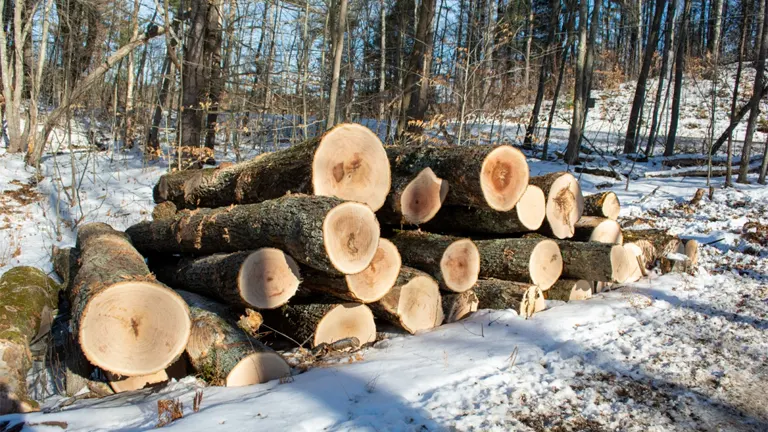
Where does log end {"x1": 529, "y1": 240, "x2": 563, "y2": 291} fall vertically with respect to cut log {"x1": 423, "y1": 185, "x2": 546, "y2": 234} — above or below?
below

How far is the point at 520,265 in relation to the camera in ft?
16.3

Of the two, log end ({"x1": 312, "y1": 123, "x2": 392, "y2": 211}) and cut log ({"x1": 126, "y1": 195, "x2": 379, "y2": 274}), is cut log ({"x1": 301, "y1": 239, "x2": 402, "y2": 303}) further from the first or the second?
log end ({"x1": 312, "y1": 123, "x2": 392, "y2": 211})

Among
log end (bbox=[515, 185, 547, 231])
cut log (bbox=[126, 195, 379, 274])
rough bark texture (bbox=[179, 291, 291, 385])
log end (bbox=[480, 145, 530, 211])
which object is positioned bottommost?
rough bark texture (bbox=[179, 291, 291, 385])

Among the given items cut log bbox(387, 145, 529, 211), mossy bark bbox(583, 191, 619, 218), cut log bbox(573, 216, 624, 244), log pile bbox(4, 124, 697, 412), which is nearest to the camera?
log pile bbox(4, 124, 697, 412)

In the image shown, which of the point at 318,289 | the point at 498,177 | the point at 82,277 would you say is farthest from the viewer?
the point at 498,177

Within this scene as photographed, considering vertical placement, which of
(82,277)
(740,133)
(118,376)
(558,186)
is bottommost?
(118,376)

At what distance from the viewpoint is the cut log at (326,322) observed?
4.12m

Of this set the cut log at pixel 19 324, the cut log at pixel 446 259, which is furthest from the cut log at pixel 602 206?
the cut log at pixel 19 324

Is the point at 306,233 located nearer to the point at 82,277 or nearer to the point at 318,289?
the point at 318,289

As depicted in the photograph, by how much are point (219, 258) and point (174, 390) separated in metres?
1.28

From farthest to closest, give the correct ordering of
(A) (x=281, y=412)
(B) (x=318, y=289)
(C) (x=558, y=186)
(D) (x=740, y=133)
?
(D) (x=740, y=133)
(C) (x=558, y=186)
(B) (x=318, y=289)
(A) (x=281, y=412)

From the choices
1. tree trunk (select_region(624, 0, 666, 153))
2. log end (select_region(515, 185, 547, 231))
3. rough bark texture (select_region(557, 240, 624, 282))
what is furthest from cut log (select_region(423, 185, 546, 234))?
tree trunk (select_region(624, 0, 666, 153))

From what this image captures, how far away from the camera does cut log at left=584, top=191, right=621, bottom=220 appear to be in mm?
6199

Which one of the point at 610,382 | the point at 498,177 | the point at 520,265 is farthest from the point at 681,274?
the point at 610,382
